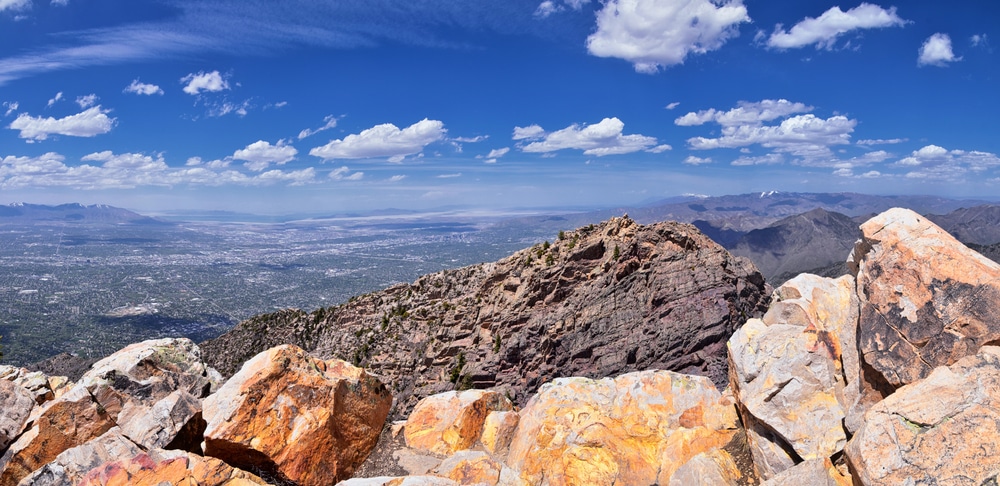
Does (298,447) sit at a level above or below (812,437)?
below

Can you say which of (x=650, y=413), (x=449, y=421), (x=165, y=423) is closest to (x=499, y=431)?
(x=449, y=421)

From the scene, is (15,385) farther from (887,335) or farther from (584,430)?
(887,335)

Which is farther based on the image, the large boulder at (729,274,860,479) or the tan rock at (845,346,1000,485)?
the large boulder at (729,274,860,479)

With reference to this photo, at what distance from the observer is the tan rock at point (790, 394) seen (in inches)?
625

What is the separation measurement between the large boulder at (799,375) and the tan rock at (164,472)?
1787 centimetres

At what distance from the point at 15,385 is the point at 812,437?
30461 mm

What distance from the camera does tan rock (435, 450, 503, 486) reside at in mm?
19469

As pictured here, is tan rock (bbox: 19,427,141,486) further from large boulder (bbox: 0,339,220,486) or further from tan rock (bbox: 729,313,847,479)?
tan rock (bbox: 729,313,847,479)

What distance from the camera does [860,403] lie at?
1491cm

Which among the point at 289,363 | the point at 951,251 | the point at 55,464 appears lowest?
the point at 55,464

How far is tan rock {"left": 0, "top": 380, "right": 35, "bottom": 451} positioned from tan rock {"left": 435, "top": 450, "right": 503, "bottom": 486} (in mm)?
16261

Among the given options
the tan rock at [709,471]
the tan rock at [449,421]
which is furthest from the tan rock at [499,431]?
the tan rock at [709,471]

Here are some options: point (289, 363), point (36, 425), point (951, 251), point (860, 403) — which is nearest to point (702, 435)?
point (860, 403)

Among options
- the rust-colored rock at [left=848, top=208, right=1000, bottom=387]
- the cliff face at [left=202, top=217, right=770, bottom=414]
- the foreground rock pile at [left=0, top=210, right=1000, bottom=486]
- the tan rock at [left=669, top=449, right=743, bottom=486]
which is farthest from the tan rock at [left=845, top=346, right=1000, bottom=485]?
the cliff face at [left=202, top=217, right=770, bottom=414]
